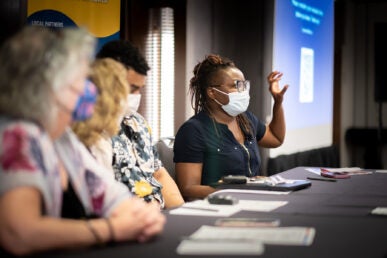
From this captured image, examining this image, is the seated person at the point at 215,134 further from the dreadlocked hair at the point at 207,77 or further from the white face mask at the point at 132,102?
the white face mask at the point at 132,102

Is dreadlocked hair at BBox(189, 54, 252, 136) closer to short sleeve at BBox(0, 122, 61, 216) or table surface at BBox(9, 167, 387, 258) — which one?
table surface at BBox(9, 167, 387, 258)

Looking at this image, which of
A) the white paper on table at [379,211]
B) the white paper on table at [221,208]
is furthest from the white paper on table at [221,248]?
the white paper on table at [379,211]

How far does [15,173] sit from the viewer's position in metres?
1.58

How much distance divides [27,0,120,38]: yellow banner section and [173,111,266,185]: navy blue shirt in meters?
0.87

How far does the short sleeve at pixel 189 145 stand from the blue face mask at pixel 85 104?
169 cm

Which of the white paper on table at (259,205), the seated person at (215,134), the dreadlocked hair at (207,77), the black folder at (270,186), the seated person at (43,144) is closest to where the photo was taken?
the seated person at (43,144)

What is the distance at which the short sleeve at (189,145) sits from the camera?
3504 mm

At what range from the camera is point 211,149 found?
11.6 ft

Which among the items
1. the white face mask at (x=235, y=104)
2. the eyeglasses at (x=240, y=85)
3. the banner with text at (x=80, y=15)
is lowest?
the white face mask at (x=235, y=104)

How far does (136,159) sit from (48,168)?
4.24 feet

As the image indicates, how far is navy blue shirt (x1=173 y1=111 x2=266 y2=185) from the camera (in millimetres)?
3514

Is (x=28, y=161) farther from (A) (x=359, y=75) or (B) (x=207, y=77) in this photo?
(A) (x=359, y=75)

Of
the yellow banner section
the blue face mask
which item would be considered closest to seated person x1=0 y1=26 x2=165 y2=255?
the blue face mask

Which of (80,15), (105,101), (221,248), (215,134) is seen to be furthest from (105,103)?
(80,15)
